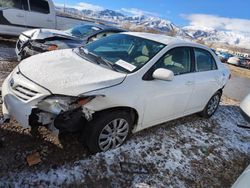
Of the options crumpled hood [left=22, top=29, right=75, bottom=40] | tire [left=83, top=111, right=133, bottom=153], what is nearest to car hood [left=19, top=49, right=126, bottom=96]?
tire [left=83, top=111, right=133, bottom=153]

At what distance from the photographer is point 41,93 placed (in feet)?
9.65

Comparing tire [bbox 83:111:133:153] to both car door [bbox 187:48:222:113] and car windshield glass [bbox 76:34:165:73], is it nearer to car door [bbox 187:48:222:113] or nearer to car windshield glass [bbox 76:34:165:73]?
car windshield glass [bbox 76:34:165:73]

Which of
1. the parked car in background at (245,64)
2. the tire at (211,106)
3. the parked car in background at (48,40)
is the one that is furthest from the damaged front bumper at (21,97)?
the parked car in background at (245,64)

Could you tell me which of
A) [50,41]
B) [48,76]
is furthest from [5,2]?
[48,76]

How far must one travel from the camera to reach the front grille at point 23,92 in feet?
9.83

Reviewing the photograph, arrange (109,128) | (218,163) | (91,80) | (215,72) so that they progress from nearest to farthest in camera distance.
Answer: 1. (91,80)
2. (109,128)
3. (218,163)
4. (215,72)

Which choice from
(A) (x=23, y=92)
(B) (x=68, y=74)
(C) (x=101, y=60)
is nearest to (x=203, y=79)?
(C) (x=101, y=60)

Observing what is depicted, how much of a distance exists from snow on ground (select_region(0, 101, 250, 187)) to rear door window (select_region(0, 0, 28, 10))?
317 inches

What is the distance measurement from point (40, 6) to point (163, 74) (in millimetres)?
8672

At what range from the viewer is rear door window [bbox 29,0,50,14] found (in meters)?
10.2

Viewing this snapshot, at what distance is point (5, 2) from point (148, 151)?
28.5ft

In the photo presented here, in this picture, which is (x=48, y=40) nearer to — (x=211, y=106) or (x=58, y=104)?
(x=58, y=104)

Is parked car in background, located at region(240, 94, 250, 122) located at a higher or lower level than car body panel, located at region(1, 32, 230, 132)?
higher

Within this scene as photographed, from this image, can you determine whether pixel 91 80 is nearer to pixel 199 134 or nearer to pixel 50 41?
pixel 199 134
